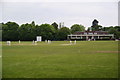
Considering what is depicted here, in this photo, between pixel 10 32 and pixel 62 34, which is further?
pixel 62 34

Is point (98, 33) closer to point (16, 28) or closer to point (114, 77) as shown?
point (16, 28)

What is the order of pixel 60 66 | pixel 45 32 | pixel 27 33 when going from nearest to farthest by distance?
1. pixel 60 66
2. pixel 27 33
3. pixel 45 32

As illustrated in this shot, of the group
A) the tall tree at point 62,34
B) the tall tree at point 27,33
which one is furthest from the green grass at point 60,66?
the tall tree at point 62,34

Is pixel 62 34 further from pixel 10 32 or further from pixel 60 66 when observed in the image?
pixel 60 66

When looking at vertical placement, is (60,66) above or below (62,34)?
below

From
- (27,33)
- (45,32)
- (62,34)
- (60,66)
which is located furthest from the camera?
(62,34)

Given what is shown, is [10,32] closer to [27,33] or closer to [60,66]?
[27,33]

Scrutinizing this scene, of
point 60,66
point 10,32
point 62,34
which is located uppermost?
point 10,32

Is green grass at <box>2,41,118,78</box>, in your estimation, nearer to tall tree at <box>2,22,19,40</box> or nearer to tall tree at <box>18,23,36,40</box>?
tall tree at <box>18,23,36,40</box>

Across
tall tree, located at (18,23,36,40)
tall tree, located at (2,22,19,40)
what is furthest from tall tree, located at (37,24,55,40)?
tall tree, located at (2,22,19,40)

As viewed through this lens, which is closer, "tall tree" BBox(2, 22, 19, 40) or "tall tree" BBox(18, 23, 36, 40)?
"tall tree" BBox(18, 23, 36, 40)

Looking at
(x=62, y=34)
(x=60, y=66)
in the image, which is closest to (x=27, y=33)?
(x=62, y=34)

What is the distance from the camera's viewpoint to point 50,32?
80.6 meters

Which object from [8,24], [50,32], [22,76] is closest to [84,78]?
[22,76]
